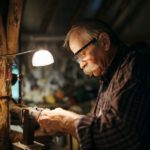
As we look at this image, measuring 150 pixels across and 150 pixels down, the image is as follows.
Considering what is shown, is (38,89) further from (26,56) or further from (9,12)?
(9,12)

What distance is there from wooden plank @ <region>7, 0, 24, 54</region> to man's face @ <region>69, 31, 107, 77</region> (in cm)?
121

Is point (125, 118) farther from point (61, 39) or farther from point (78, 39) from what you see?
point (61, 39)

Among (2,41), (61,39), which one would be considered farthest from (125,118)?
(61,39)

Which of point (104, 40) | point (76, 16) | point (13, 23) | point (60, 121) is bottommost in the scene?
point (60, 121)

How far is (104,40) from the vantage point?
103 inches

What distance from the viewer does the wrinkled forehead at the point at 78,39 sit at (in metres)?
2.63

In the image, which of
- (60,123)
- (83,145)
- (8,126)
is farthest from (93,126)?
(8,126)

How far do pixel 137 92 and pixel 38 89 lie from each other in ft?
20.5

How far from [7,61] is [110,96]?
5.76ft

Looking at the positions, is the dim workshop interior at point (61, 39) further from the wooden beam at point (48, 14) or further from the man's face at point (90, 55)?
the man's face at point (90, 55)

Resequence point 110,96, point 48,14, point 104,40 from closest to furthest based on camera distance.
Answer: point 110,96
point 104,40
point 48,14

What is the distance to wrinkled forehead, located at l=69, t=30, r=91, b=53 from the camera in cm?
263

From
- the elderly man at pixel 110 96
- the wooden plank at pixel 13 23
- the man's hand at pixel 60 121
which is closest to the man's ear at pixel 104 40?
the elderly man at pixel 110 96

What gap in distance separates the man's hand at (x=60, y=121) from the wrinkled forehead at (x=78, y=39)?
575mm
